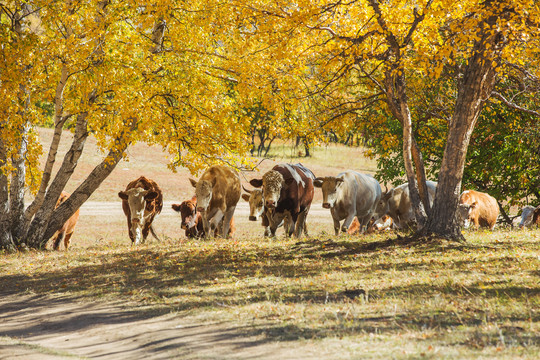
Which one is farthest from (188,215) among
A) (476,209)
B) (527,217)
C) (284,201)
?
(527,217)

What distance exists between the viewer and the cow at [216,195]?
55.3 ft

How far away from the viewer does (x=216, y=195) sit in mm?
17312

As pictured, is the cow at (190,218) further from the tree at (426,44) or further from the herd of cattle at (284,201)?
the tree at (426,44)

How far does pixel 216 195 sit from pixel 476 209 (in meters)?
8.74

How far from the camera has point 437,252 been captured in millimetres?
11383

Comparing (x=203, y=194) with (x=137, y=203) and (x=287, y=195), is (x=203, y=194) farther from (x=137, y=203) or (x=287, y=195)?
(x=137, y=203)

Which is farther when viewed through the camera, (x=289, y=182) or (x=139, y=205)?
(x=139, y=205)

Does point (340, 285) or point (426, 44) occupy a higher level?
point (426, 44)

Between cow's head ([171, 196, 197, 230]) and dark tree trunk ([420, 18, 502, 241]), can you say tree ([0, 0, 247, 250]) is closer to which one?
cow's head ([171, 196, 197, 230])

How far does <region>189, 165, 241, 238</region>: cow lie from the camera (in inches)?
664

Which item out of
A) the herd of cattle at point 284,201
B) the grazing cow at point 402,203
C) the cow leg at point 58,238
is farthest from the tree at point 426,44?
the cow leg at point 58,238

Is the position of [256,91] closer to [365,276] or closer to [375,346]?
[365,276]

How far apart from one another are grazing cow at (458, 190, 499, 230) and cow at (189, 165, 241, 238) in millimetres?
7309

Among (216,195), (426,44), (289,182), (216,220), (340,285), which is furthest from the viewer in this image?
(216,220)
